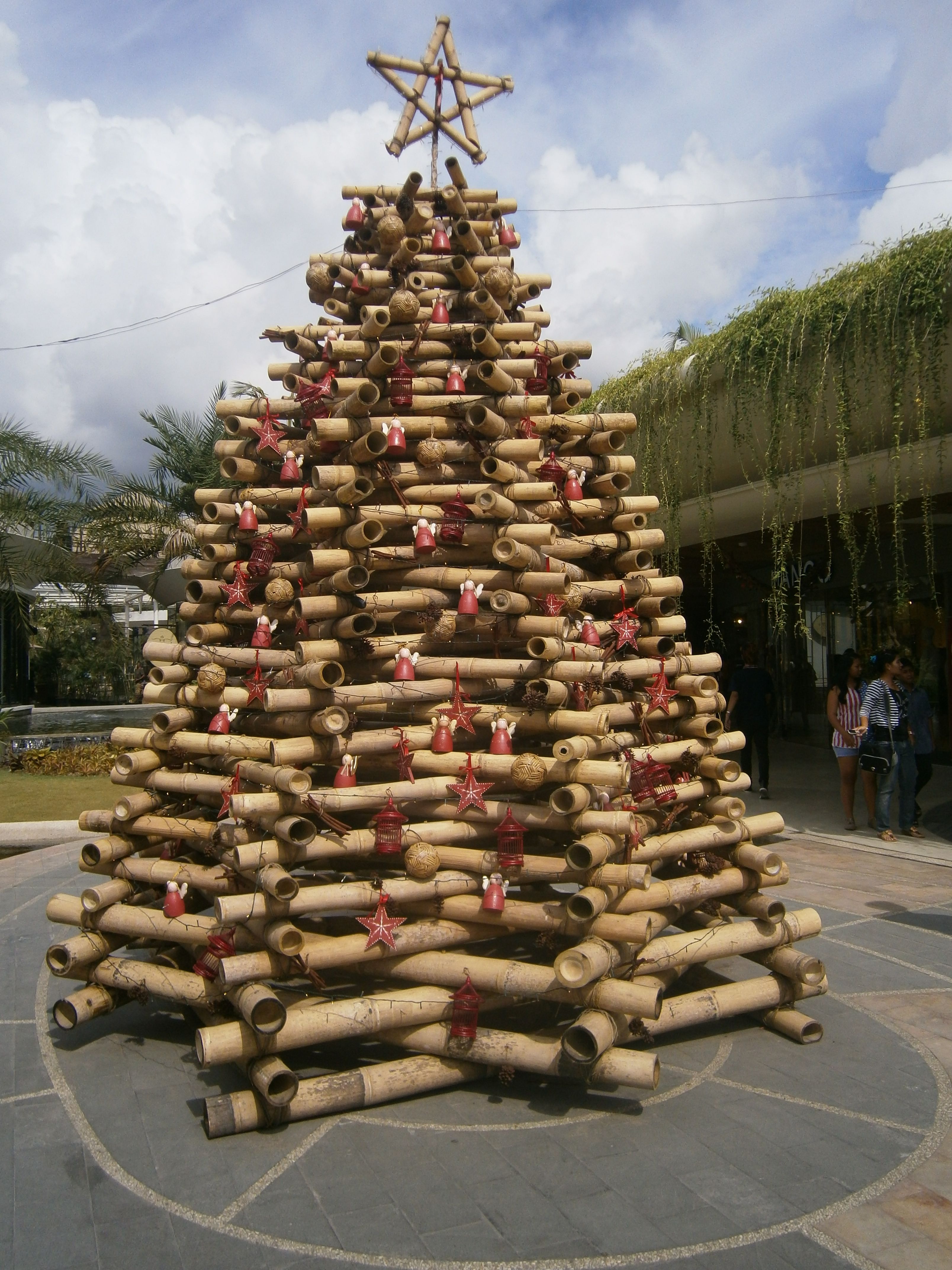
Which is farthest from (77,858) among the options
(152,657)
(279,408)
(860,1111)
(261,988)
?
(860,1111)

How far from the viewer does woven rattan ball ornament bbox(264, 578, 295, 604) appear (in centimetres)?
536

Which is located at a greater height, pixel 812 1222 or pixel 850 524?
pixel 850 524

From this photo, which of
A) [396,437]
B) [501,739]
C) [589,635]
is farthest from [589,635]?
[396,437]

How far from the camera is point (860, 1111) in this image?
4172mm

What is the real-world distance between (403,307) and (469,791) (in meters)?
2.86

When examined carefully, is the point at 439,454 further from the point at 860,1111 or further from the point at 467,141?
the point at 860,1111

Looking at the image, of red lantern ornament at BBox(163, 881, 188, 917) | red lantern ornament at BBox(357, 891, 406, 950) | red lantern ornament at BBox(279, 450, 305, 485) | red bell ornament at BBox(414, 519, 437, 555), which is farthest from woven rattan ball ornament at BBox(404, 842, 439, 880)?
red lantern ornament at BBox(279, 450, 305, 485)

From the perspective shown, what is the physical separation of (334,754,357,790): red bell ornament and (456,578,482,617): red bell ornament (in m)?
0.92

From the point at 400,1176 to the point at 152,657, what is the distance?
→ 3158mm

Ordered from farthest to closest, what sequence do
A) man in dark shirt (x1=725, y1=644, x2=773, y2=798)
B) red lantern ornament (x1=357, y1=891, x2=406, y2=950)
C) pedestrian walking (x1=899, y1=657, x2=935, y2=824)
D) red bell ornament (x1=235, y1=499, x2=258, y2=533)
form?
man in dark shirt (x1=725, y1=644, x2=773, y2=798), pedestrian walking (x1=899, y1=657, x2=935, y2=824), red bell ornament (x1=235, y1=499, x2=258, y2=533), red lantern ornament (x1=357, y1=891, x2=406, y2=950)

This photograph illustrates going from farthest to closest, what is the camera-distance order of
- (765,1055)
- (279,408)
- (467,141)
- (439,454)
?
(467,141) < (279,408) < (439,454) < (765,1055)

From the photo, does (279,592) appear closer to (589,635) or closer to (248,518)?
(248,518)

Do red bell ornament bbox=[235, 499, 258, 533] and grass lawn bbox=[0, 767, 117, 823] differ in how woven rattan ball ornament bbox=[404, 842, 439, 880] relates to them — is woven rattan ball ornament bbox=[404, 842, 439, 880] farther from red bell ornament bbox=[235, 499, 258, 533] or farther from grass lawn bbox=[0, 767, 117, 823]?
grass lawn bbox=[0, 767, 117, 823]

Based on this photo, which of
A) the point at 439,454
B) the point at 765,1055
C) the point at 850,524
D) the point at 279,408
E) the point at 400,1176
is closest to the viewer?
the point at 400,1176
